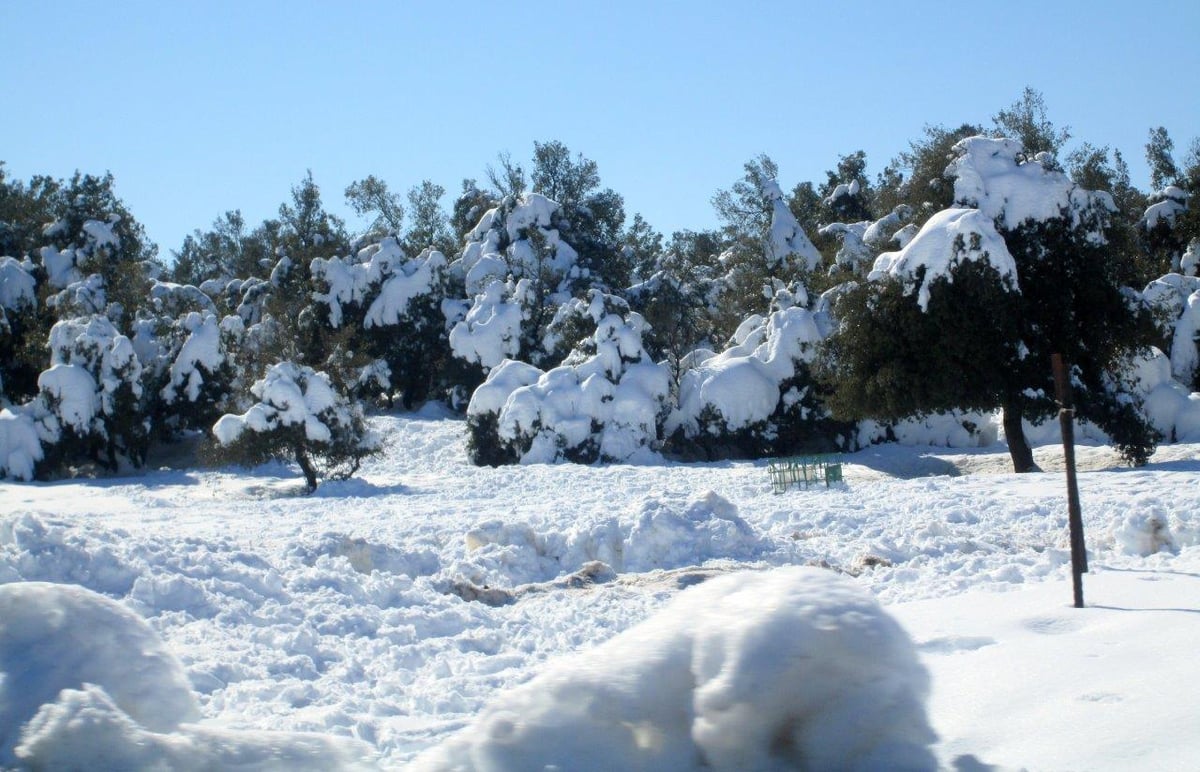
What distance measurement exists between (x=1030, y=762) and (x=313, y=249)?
3780cm

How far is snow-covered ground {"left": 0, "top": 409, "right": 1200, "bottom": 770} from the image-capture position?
11.7 feet

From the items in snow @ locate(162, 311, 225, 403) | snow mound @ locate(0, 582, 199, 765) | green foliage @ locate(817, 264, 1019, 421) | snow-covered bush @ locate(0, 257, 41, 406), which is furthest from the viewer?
snow-covered bush @ locate(0, 257, 41, 406)


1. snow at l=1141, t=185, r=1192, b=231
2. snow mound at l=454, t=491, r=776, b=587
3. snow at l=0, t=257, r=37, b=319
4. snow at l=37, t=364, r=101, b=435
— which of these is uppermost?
snow at l=1141, t=185, r=1192, b=231

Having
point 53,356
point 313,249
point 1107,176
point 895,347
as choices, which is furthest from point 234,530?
point 1107,176

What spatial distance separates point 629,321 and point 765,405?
443cm

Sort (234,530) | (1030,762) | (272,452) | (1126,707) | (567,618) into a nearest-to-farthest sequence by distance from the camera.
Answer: (1030,762) → (1126,707) → (567,618) → (234,530) → (272,452)

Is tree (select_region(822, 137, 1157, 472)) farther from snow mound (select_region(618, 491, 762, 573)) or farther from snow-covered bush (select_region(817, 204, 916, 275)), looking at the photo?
snow mound (select_region(618, 491, 762, 573))

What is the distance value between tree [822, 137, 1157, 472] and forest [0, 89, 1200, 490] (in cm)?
4

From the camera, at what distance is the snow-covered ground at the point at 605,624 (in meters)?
3.56

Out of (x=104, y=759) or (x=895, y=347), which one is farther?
(x=895, y=347)

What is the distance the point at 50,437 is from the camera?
26.7m

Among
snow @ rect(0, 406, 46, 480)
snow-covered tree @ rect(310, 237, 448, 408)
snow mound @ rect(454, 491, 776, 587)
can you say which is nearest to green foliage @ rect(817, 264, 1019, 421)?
snow mound @ rect(454, 491, 776, 587)

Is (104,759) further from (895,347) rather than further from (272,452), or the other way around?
(272,452)

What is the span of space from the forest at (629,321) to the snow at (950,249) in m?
0.05
